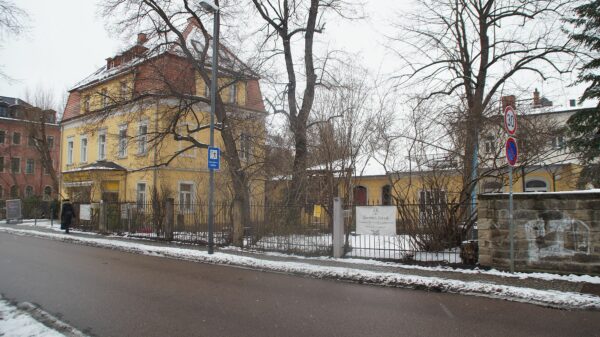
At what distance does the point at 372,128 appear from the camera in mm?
14492

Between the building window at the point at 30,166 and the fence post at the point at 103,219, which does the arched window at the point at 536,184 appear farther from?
the building window at the point at 30,166

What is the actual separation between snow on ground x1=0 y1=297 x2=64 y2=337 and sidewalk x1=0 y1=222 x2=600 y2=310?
565cm

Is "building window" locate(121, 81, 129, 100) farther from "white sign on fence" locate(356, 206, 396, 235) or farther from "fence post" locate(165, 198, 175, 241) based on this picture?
"white sign on fence" locate(356, 206, 396, 235)

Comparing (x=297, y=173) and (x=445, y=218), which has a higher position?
(x=297, y=173)

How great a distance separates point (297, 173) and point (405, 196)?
15.7ft

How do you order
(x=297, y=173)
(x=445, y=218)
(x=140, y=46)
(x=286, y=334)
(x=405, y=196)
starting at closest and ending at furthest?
(x=286, y=334) < (x=445, y=218) < (x=405, y=196) < (x=297, y=173) < (x=140, y=46)

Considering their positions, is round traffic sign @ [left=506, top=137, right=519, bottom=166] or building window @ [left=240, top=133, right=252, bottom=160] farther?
building window @ [left=240, top=133, right=252, bottom=160]

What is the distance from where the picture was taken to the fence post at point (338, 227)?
1191 centimetres

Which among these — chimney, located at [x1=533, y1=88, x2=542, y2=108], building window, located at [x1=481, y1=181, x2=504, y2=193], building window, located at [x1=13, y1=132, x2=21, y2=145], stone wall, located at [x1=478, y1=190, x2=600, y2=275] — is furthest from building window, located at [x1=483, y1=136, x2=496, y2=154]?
building window, located at [x1=13, y1=132, x2=21, y2=145]

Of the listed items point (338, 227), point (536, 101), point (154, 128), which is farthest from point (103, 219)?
point (536, 101)

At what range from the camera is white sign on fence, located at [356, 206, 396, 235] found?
11.1 metres

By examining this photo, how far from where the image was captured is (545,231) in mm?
9180

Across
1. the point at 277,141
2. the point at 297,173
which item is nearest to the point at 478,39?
the point at 297,173

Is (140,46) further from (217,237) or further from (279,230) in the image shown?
(279,230)
